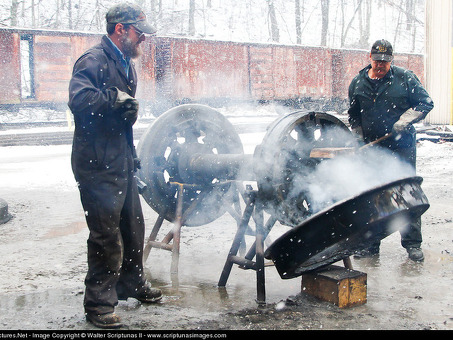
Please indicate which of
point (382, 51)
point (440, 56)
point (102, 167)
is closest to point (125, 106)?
point (102, 167)

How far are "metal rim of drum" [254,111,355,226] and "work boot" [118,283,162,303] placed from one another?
107 cm

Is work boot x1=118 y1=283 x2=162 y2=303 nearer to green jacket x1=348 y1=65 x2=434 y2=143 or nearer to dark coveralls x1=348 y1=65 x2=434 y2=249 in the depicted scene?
dark coveralls x1=348 y1=65 x2=434 y2=249

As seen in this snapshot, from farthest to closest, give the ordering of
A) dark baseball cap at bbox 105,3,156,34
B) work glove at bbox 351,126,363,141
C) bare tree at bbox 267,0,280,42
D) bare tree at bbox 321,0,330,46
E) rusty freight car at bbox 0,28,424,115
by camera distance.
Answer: bare tree at bbox 267,0,280,42 → bare tree at bbox 321,0,330,46 → rusty freight car at bbox 0,28,424,115 → work glove at bbox 351,126,363,141 → dark baseball cap at bbox 105,3,156,34

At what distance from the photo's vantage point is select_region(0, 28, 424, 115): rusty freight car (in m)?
18.6

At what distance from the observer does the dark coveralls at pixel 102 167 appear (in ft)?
10.4

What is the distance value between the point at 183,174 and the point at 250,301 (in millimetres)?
1538

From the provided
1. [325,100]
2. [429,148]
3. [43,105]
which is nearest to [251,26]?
[325,100]

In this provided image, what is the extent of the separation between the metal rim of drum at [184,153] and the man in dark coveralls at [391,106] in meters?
1.36

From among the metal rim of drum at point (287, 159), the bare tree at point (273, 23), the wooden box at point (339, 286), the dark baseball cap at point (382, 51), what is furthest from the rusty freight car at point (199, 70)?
the wooden box at point (339, 286)

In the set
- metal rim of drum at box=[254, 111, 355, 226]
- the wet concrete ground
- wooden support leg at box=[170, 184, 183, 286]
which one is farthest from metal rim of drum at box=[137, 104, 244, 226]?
metal rim of drum at box=[254, 111, 355, 226]

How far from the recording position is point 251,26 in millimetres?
43969

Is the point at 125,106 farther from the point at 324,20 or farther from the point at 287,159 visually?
the point at 324,20

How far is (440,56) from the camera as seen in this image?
15.0 m

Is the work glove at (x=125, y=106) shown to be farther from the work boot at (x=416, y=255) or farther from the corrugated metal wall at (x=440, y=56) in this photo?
the corrugated metal wall at (x=440, y=56)
